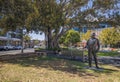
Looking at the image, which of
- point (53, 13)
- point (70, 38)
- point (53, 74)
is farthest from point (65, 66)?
point (70, 38)

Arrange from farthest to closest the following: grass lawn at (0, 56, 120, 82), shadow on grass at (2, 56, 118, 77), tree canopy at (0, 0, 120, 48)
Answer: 1. tree canopy at (0, 0, 120, 48)
2. shadow on grass at (2, 56, 118, 77)
3. grass lawn at (0, 56, 120, 82)

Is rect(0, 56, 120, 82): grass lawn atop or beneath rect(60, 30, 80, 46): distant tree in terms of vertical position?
beneath

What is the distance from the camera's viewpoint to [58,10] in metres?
20.9

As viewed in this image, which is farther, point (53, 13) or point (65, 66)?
point (53, 13)

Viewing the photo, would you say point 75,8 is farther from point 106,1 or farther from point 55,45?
point 55,45

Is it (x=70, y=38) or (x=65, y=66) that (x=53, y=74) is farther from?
(x=70, y=38)

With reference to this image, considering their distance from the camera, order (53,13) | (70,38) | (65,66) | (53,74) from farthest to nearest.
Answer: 1. (70,38)
2. (53,13)
3. (65,66)
4. (53,74)

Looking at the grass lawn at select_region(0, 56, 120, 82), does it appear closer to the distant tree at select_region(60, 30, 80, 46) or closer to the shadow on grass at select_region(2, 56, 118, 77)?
the shadow on grass at select_region(2, 56, 118, 77)

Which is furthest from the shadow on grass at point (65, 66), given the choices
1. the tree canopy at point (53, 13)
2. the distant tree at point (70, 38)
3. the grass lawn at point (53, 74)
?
the distant tree at point (70, 38)

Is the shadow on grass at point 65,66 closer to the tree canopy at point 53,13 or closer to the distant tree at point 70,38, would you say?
the tree canopy at point 53,13

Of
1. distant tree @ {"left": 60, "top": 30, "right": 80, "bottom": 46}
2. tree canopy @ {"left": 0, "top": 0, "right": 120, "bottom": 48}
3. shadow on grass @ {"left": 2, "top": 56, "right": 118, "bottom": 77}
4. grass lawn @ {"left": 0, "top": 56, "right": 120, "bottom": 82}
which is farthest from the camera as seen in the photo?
distant tree @ {"left": 60, "top": 30, "right": 80, "bottom": 46}

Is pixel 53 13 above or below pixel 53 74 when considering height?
above

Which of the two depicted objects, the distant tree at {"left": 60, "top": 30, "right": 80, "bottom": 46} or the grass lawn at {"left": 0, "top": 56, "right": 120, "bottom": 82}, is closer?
the grass lawn at {"left": 0, "top": 56, "right": 120, "bottom": 82}

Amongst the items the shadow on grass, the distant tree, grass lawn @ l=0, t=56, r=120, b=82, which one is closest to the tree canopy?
the shadow on grass
